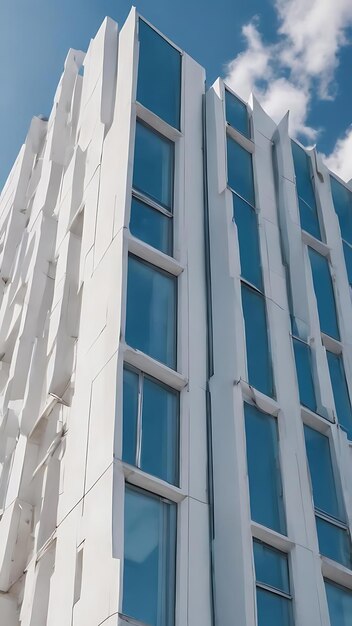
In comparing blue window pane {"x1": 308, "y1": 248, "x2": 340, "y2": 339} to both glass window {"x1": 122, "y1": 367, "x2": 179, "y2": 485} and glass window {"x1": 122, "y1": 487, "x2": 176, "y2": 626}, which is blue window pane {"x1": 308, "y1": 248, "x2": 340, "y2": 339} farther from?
glass window {"x1": 122, "y1": 487, "x2": 176, "y2": 626}

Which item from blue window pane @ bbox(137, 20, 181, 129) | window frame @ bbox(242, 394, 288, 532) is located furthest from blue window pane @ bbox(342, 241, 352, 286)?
window frame @ bbox(242, 394, 288, 532)

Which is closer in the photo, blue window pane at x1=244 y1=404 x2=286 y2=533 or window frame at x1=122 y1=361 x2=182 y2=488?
window frame at x1=122 y1=361 x2=182 y2=488

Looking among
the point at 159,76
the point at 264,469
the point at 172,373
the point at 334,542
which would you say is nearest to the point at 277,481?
the point at 264,469

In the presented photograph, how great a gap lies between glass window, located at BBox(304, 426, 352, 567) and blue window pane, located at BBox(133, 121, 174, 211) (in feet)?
16.1

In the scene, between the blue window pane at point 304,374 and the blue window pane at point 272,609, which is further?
→ the blue window pane at point 304,374

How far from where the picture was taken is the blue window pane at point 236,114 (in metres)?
19.7

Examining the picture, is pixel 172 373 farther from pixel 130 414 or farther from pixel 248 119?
pixel 248 119

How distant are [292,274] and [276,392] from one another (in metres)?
3.70

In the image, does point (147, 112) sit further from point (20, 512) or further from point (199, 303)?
point (20, 512)

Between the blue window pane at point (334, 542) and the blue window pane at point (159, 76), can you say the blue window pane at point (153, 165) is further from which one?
the blue window pane at point (334, 542)

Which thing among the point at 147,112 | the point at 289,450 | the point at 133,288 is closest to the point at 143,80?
the point at 147,112

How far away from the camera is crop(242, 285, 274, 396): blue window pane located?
1472 cm

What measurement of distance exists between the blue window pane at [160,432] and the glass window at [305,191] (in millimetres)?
7851

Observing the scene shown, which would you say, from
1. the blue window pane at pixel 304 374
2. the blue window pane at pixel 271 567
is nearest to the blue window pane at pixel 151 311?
the blue window pane at pixel 304 374
